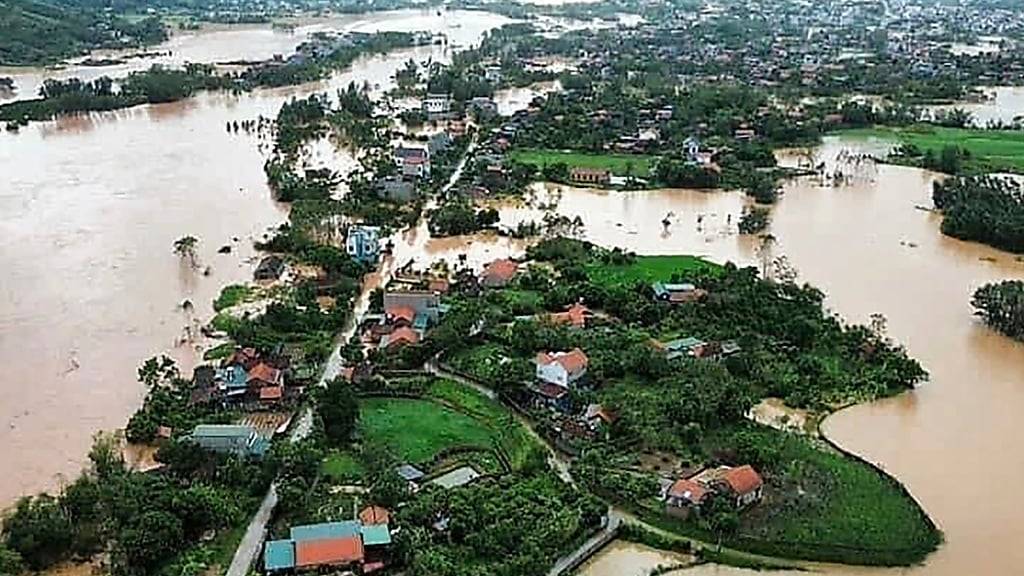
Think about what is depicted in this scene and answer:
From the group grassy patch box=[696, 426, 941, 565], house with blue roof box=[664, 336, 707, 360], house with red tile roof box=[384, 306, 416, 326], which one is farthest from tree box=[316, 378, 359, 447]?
house with blue roof box=[664, 336, 707, 360]

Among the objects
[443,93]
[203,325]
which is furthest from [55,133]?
[203,325]

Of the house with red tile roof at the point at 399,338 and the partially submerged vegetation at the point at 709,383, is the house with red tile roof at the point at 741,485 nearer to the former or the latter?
the partially submerged vegetation at the point at 709,383

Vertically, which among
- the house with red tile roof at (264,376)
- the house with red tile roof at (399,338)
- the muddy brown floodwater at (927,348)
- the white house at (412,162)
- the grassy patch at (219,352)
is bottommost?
the muddy brown floodwater at (927,348)

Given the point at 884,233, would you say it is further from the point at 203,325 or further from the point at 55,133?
the point at 55,133

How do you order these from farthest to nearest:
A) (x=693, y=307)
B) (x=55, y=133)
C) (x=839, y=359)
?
(x=55, y=133) < (x=693, y=307) < (x=839, y=359)

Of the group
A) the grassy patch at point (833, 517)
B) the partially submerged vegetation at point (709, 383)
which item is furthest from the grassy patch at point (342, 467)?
the grassy patch at point (833, 517)
